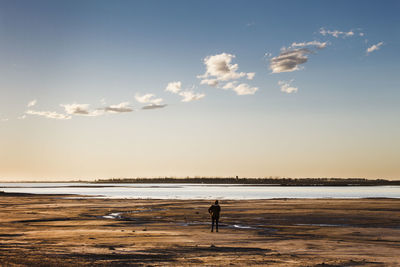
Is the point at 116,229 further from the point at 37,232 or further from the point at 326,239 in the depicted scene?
the point at 326,239

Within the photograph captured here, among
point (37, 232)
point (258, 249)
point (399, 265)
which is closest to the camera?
point (399, 265)

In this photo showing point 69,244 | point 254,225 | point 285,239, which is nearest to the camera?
point 69,244

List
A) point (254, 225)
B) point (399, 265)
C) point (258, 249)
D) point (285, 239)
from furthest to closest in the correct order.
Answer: point (254, 225)
point (285, 239)
point (258, 249)
point (399, 265)

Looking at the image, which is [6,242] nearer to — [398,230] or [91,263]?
[91,263]

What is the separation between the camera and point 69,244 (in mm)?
22594

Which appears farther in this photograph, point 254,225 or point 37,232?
point 254,225

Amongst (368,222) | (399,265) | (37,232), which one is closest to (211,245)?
(399,265)

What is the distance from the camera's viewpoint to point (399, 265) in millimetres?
16797

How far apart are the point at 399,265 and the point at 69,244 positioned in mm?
14535

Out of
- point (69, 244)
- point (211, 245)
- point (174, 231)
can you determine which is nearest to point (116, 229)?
point (174, 231)

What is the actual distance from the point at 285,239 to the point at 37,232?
48.1ft

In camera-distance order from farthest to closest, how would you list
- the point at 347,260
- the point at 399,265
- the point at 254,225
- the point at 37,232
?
the point at 254,225 → the point at 37,232 → the point at 347,260 → the point at 399,265

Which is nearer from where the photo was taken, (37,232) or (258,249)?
(258,249)

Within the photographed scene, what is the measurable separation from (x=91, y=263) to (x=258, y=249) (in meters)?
7.65
